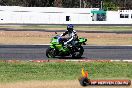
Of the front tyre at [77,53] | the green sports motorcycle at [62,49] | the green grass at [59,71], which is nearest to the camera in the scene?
the green grass at [59,71]

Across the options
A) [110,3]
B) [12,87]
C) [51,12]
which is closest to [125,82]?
[12,87]

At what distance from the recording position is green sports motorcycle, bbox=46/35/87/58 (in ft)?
73.0

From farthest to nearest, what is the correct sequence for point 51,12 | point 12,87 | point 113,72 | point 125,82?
1. point 51,12
2. point 113,72
3. point 12,87
4. point 125,82

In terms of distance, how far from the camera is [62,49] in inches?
881

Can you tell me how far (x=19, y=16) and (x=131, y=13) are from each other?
20.1 metres

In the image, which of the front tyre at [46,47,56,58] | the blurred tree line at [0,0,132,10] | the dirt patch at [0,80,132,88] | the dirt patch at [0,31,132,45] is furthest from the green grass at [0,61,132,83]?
the blurred tree line at [0,0,132,10]

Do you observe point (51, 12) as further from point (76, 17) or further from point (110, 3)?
point (110, 3)

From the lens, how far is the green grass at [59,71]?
1477 cm

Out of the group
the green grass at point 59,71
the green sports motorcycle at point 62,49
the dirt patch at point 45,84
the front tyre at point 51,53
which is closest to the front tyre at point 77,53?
the green sports motorcycle at point 62,49

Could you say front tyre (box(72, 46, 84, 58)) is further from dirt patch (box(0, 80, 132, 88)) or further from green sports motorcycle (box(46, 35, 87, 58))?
dirt patch (box(0, 80, 132, 88))

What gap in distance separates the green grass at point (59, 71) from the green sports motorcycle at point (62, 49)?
3315mm

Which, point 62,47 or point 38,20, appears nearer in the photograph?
point 62,47

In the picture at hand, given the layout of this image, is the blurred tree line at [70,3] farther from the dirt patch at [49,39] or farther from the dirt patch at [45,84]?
the dirt patch at [45,84]

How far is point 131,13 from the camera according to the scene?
80.5 metres
